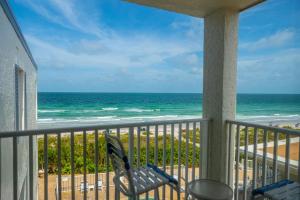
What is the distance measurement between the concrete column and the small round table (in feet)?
2.58

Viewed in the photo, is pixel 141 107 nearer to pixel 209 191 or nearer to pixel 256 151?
pixel 256 151

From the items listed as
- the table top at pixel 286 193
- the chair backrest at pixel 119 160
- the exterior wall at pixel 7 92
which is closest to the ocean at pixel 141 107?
the exterior wall at pixel 7 92

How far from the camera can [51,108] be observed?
2069 centimetres

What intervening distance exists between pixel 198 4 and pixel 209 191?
2009 mm

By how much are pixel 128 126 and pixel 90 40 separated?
26.3 meters

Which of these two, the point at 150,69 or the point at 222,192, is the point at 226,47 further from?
the point at 150,69

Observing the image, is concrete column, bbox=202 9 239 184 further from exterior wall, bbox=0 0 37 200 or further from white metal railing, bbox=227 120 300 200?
exterior wall, bbox=0 0 37 200

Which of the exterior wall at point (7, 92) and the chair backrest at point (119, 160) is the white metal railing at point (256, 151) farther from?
the exterior wall at point (7, 92)

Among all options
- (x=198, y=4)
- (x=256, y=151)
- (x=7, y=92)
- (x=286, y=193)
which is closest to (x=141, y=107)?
(x=7, y=92)

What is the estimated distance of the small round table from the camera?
1.77 metres

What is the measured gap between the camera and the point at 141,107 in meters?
23.1

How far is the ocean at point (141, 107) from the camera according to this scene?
18.7 m

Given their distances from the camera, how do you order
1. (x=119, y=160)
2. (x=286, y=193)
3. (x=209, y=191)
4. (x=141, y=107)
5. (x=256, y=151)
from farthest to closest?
(x=141, y=107) → (x=256, y=151) → (x=209, y=191) → (x=119, y=160) → (x=286, y=193)

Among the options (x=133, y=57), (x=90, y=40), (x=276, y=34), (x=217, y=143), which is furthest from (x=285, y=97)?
(x=217, y=143)
